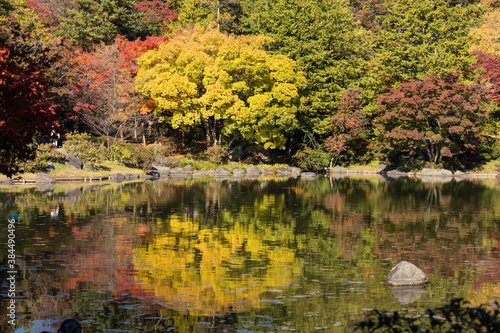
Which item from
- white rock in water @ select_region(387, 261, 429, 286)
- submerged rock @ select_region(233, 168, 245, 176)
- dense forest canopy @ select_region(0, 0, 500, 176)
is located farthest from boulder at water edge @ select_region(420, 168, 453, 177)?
white rock in water @ select_region(387, 261, 429, 286)

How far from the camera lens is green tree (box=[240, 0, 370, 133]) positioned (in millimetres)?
55562

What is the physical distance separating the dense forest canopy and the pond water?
21.3 meters

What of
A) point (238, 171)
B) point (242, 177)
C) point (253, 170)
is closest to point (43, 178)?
→ point (242, 177)

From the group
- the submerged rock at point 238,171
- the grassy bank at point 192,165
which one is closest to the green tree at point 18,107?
the grassy bank at point 192,165

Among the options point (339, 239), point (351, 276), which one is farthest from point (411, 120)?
point (351, 276)

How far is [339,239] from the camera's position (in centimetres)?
1858

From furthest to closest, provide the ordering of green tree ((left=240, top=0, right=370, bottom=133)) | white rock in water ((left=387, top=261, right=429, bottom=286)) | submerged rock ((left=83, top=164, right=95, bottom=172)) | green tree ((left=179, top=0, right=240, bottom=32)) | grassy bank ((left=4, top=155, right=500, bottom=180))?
green tree ((left=179, top=0, right=240, bottom=32)), green tree ((left=240, top=0, right=370, bottom=133)), submerged rock ((left=83, top=164, right=95, bottom=172)), grassy bank ((left=4, top=155, right=500, bottom=180)), white rock in water ((left=387, top=261, right=429, bottom=286))

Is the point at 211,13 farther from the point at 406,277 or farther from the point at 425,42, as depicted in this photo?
the point at 406,277

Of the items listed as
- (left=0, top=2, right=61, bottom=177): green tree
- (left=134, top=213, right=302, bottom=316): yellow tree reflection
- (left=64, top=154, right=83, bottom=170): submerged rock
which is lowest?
(left=134, top=213, right=302, bottom=316): yellow tree reflection

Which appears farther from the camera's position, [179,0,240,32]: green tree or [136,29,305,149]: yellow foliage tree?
[179,0,240,32]: green tree

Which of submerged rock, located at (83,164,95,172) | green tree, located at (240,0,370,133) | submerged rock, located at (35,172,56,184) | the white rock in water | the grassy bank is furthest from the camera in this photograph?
green tree, located at (240,0,370,133)

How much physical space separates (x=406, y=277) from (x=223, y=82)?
39422 mm

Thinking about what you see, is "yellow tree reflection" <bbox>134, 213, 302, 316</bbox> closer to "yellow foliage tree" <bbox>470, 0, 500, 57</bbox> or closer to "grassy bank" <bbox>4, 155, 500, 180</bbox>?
"grassy bank" <bbox>4, 155, 500, 180</bbox>

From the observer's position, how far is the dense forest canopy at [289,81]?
→ 49031mm
